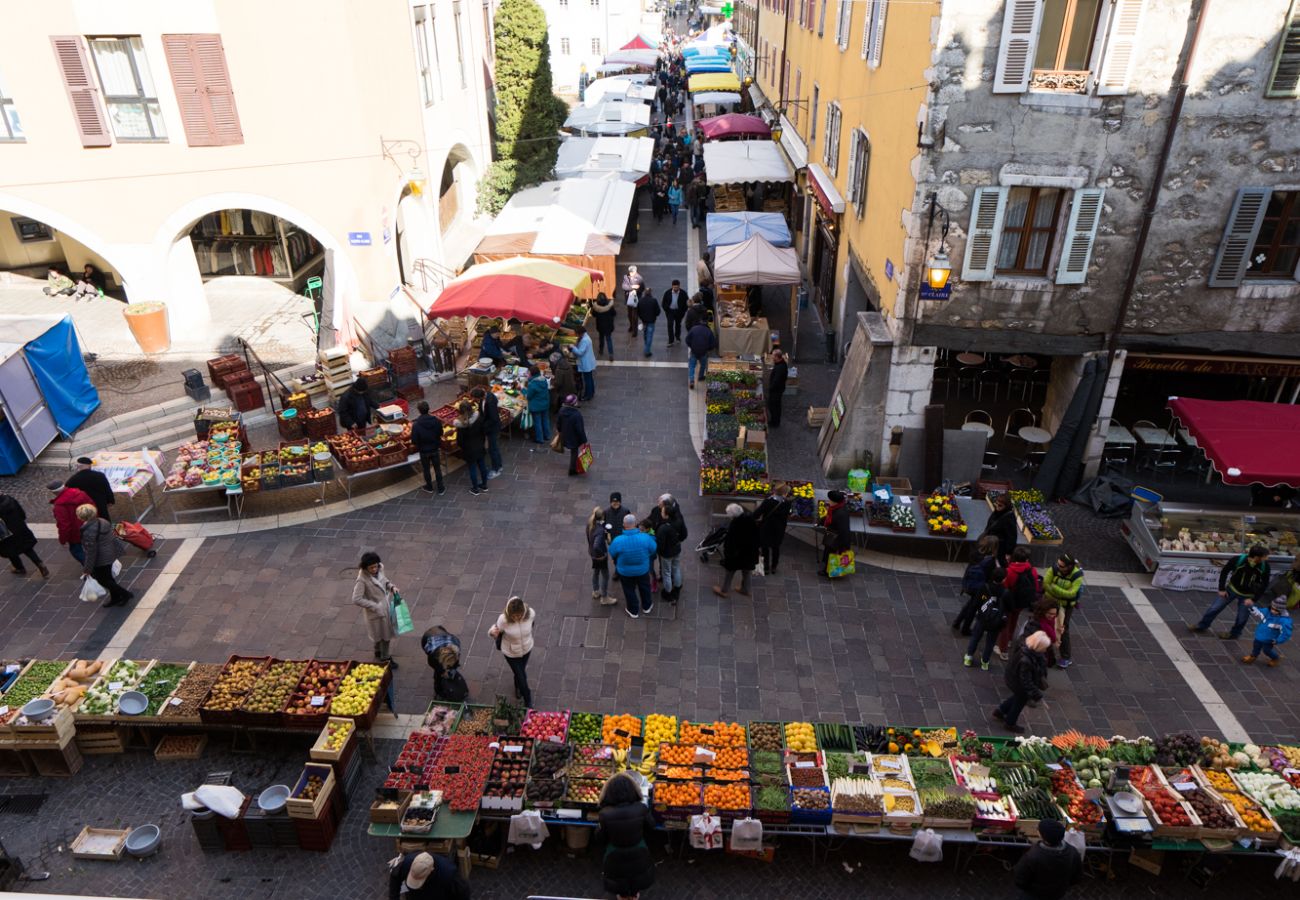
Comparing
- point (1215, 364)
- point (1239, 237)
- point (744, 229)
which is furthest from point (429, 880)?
point (744, 229)

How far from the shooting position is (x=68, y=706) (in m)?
9.01

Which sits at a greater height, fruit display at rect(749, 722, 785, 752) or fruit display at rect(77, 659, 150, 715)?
fruit display at rect(77, 659, 150, 715)

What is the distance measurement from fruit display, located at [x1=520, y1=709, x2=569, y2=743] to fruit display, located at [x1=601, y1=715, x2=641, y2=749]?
17.5 inches

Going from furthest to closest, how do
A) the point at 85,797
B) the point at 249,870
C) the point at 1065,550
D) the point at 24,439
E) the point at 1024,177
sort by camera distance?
the point at 24,439 → the point at 1065,550 → the point at 1024,177 → the point at 85,797 → the point at 249,870

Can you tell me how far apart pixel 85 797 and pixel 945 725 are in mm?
9851

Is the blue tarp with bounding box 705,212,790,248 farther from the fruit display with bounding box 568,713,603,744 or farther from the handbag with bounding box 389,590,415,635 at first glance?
the fruit display with bounding box 568,713,603,744

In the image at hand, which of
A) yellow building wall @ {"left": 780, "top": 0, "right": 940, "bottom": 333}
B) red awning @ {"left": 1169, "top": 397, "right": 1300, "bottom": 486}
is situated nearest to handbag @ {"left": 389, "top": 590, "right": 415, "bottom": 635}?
yellow building wall @ {"left": 780, "top": 0, "right": 940, "bottom": 333}

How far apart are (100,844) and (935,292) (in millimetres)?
13122

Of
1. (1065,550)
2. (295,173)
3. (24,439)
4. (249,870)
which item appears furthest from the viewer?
(295,173)

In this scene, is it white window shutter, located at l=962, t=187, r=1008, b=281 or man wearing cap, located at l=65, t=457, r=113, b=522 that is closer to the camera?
man wearing cap, located at l=65, t=457, r=113, b=522

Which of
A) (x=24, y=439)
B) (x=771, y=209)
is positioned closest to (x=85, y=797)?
(x=24, y=439)

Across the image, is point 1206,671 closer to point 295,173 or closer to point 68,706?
point 68,706

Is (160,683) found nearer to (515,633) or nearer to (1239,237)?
(515,633)

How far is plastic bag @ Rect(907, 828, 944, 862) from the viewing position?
25.7 feet
